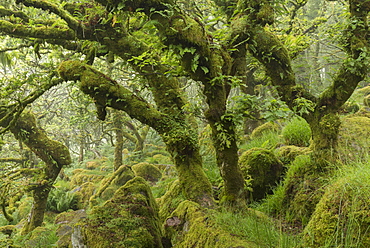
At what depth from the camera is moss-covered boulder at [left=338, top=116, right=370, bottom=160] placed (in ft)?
16.3

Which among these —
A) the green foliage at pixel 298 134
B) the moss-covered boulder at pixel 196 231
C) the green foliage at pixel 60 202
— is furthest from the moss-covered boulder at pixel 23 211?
the green foliage at pixel 298 134

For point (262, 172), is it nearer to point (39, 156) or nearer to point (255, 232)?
point (255, 232)

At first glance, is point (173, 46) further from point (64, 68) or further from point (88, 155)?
point (88, 155)

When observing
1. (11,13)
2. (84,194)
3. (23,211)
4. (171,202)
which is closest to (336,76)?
(171,202)

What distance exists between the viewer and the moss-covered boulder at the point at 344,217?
6.50 feet

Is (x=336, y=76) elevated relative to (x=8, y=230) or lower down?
elevated

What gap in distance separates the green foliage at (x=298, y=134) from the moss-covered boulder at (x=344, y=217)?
423 cm

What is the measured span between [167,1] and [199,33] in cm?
62

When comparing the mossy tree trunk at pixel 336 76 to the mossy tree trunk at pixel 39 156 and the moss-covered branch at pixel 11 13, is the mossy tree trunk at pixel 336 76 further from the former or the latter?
the mossy tree trunk at pixel 39 156

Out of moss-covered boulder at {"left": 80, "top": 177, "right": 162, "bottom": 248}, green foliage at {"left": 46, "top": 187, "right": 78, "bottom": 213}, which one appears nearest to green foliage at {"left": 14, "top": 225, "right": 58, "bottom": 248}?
moss-covered boulder at {"left": 80, "top": 177, "right": 162, "bottom": 248}

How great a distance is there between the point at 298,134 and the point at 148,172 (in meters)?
6.51

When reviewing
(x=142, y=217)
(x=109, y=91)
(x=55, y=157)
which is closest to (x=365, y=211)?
(x=142, y=217)

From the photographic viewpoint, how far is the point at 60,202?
9.80 metres

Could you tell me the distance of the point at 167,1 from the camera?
323 cm
